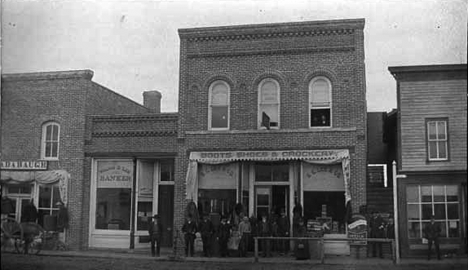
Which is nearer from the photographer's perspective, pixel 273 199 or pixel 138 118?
pixel 273 199

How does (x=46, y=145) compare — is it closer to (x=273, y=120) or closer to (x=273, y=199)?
(x=273, y=120)

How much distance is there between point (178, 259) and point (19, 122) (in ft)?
14.1

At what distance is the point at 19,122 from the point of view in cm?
1184

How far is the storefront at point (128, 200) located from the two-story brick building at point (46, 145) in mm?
328

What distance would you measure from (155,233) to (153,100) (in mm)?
3141

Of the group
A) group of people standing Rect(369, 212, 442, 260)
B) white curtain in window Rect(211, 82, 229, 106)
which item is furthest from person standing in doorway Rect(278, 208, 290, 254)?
white curtain in window Rect(211, 82, 229, 106)

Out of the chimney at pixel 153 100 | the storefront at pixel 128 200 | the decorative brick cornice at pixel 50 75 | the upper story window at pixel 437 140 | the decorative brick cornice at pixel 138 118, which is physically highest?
the decorative brick cornice at pixel 50 75

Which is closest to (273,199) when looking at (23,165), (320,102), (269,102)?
(269,102)

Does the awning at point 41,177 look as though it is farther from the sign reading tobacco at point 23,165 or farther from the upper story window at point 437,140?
the upper story window at point 437,140

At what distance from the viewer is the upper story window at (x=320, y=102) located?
12359mm

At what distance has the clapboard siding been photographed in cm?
1026

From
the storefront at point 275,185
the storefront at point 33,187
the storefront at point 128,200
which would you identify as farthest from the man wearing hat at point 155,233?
the storefront at point 33,187

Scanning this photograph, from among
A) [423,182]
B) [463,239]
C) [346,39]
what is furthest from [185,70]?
[463,239]

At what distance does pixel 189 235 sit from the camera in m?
12.1
